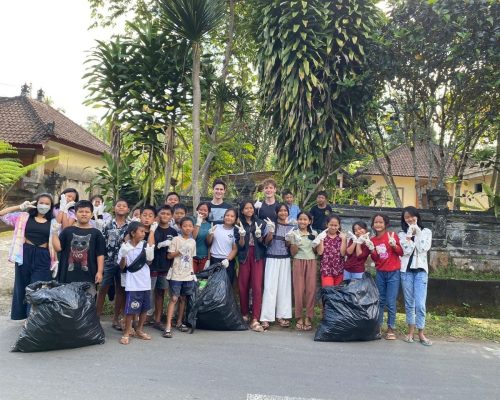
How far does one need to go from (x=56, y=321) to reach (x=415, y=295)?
399 cm

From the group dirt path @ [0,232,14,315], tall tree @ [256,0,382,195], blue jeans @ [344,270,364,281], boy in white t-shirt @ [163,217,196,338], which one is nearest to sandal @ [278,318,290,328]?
blue jeans @ [344,270,364,281]

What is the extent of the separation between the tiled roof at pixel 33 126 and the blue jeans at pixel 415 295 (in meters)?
14.1

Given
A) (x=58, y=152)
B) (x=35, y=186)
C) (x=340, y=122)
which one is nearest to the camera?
(x=340, y=122)

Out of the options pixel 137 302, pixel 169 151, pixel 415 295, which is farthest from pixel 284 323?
pixel 169 151

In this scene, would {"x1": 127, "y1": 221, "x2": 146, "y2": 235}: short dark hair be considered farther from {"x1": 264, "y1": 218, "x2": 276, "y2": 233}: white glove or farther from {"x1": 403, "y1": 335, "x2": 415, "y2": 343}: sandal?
{"x1": 403, "y1": 335, "x2": 415, "y2": 343}: sandal

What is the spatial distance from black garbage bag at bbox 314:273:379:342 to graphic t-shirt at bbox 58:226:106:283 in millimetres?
2708

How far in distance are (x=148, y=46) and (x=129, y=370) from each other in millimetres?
5625

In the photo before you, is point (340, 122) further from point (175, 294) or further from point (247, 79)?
point (175, 294)

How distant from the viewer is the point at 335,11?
7.83 metres

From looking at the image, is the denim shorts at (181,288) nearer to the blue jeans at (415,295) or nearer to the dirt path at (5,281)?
the dirt path at (5,281)

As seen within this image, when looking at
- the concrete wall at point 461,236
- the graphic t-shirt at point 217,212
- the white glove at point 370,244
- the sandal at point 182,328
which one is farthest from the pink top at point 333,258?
the concrete wall at point 461,236

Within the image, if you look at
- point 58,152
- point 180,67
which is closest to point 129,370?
point 180,67

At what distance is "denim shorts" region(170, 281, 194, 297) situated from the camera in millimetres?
5027

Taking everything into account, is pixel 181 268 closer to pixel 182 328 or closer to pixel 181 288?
pixel 181 288
